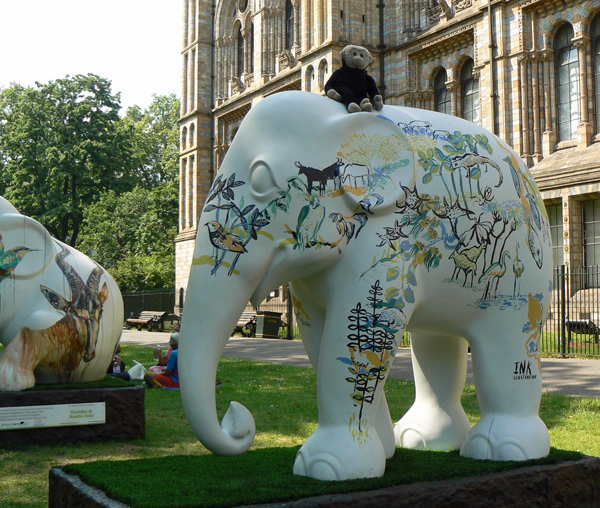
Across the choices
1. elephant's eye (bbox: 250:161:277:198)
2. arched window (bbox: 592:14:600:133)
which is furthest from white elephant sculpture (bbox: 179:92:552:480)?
arched window (bbox: 592:14:600:133)

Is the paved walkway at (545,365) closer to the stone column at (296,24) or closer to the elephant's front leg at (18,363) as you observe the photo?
the elephant's front leg at (18,363)

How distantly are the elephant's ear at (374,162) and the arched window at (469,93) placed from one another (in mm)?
20157

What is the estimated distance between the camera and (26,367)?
584 centimetres

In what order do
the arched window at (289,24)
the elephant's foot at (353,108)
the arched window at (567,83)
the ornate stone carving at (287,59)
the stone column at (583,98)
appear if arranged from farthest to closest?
the arched window at (289,24)
the ornate stone carving at (287,59)
the arched window at (567,83)
the stone column at (583,98)
the elephant's foot at (353,108)

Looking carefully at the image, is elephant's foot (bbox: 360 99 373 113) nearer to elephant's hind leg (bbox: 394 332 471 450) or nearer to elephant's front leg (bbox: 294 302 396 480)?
elephant's front leg (bbox: 294 302 396 480)

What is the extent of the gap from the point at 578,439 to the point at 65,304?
4633 millimetres

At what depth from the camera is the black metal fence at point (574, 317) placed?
1425 cm

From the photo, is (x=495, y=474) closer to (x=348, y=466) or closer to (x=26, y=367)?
(x=348, y=466)

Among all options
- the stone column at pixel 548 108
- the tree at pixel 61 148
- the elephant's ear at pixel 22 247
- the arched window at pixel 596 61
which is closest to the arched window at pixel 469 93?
the stone column at pixel 548 108

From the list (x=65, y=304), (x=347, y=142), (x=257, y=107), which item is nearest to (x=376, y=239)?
(x=347, y=142)

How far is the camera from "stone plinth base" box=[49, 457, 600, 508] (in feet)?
9.27

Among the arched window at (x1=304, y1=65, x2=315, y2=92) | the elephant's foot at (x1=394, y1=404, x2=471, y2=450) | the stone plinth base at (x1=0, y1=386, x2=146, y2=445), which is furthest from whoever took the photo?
the arched window at (x1=304, y1=65, x2=315, y2=92)

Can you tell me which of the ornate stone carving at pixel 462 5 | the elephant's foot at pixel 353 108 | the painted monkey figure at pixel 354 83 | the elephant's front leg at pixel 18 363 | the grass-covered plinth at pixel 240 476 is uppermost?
the ornate stone carving at pixel 462 5

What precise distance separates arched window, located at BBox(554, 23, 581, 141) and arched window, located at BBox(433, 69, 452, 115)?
4.09 metres
